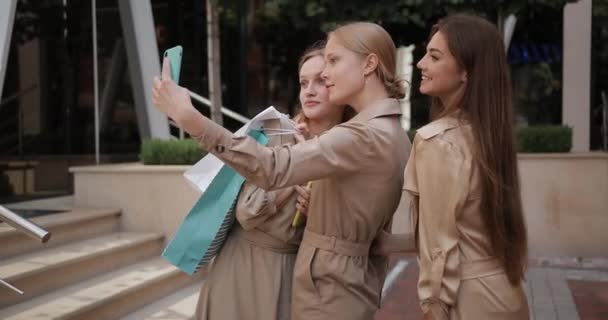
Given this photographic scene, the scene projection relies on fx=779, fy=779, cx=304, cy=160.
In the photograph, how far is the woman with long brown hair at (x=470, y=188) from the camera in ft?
7.36

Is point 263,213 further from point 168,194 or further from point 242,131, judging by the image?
point 168,194

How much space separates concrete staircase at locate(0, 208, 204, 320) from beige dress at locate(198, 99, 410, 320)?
9.91 ft

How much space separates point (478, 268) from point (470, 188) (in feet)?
0.79

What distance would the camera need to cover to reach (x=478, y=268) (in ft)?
7.48

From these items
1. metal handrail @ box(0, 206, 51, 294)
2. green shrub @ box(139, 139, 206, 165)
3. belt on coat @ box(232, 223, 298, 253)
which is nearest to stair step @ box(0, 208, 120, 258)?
green shrub @ box(139, 139, 206, 165)

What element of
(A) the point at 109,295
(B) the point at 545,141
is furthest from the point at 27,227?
(B) the point at 545,141

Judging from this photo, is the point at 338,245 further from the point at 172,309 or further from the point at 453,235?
the point at 172,309

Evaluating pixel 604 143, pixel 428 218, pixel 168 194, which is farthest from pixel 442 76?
pixel 604 143

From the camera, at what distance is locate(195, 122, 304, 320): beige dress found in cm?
268

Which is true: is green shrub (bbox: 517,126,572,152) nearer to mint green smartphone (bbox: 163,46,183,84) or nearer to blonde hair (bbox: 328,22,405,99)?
blonde hair (bbox: 328,22,405,99)

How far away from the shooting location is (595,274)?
26.9 feet

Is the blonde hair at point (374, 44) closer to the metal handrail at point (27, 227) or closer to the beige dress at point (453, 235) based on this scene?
the beige dress at point (453, 235)

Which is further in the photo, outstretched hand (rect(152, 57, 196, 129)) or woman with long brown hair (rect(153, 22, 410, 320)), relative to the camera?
woman with long brown hair (rect(153, 22, 410, 320))

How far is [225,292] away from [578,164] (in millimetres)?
6669
